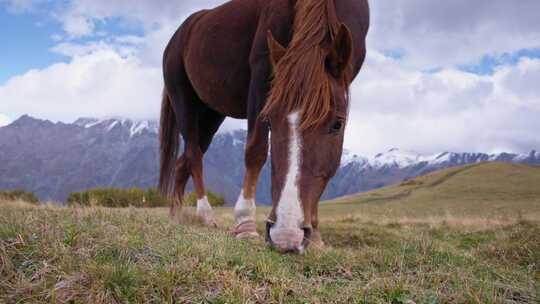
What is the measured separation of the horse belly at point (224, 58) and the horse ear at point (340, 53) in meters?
2.20

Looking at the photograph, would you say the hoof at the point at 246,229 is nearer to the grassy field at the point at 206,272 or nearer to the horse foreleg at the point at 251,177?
the horse foreleg at the point at 251,177

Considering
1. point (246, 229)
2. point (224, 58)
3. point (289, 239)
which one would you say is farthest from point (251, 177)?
point (289, 239)

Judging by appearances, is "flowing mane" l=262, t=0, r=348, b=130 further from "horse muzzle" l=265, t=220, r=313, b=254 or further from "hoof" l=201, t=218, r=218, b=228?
"hoof" l=201, t=218, r=218, b=228

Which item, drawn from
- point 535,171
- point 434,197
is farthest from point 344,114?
point 535,171

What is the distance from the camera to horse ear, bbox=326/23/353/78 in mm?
4117

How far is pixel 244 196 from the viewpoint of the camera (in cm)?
586

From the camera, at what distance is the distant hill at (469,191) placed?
74.3 ft

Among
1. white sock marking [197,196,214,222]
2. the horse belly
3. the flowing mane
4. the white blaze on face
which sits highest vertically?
the horse belly

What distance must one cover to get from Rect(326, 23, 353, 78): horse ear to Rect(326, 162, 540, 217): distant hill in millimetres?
17014

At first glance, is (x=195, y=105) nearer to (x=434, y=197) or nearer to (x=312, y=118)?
(x=312, y=118)

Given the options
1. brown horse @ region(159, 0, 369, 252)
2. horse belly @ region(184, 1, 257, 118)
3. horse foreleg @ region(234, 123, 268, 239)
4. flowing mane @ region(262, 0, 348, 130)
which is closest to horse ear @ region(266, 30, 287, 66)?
brown horse @ region(159, 0, 369, 252)

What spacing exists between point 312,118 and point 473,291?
1.85 metres

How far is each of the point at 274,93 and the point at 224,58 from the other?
9.12ft

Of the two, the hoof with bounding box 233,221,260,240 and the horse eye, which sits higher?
the horse eye
